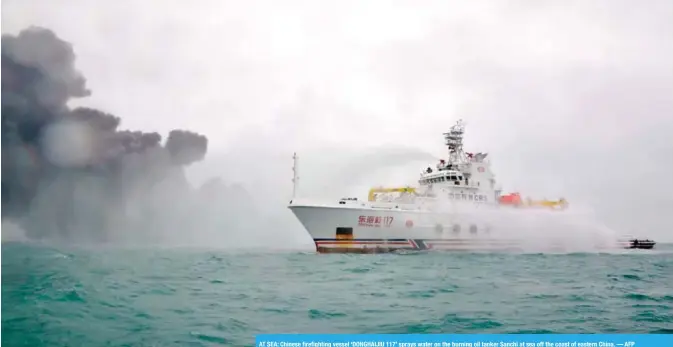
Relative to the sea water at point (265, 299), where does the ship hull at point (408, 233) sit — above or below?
above

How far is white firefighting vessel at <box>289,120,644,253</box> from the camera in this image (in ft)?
13.9

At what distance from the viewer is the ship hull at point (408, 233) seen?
15.7 ft

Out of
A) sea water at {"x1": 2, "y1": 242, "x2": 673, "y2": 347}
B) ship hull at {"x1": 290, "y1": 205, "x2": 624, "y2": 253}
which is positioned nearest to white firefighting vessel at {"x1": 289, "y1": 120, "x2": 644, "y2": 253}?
ship hull at {"x1": 290, "y1": 205, "x2": 624, "y2": 253}

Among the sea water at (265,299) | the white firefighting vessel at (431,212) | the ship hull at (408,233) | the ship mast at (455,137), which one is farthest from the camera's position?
the ship hull at (408,233)

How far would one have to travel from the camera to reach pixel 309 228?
4613mm

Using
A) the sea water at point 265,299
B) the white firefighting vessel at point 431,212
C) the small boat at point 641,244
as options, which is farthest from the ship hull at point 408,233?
the sea water at point 265,299

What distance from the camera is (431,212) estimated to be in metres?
5.29

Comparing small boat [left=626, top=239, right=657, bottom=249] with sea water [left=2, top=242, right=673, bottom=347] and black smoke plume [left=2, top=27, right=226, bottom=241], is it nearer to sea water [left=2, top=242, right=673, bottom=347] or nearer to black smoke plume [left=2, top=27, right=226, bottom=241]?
sea water [left=2, top=242, right=673, bottom=347]

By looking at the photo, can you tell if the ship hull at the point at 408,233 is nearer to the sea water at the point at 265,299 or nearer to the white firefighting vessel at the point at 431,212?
the white firefighting vessel at the point at 431,212

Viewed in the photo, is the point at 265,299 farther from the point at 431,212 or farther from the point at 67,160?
the point at 431,212

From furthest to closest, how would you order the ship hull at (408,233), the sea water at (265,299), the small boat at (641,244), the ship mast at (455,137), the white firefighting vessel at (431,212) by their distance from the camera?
the ship hull at (408,233), the white firefighting vessel at (431,212), the small boat at (641,244), the ship mast at (455,137), the sea water at (265,299)

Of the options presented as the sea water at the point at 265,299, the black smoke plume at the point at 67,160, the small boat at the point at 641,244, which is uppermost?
the black smoke plume at the point at 67,160

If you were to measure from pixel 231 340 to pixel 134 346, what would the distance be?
538 mm

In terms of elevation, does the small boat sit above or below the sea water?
above
